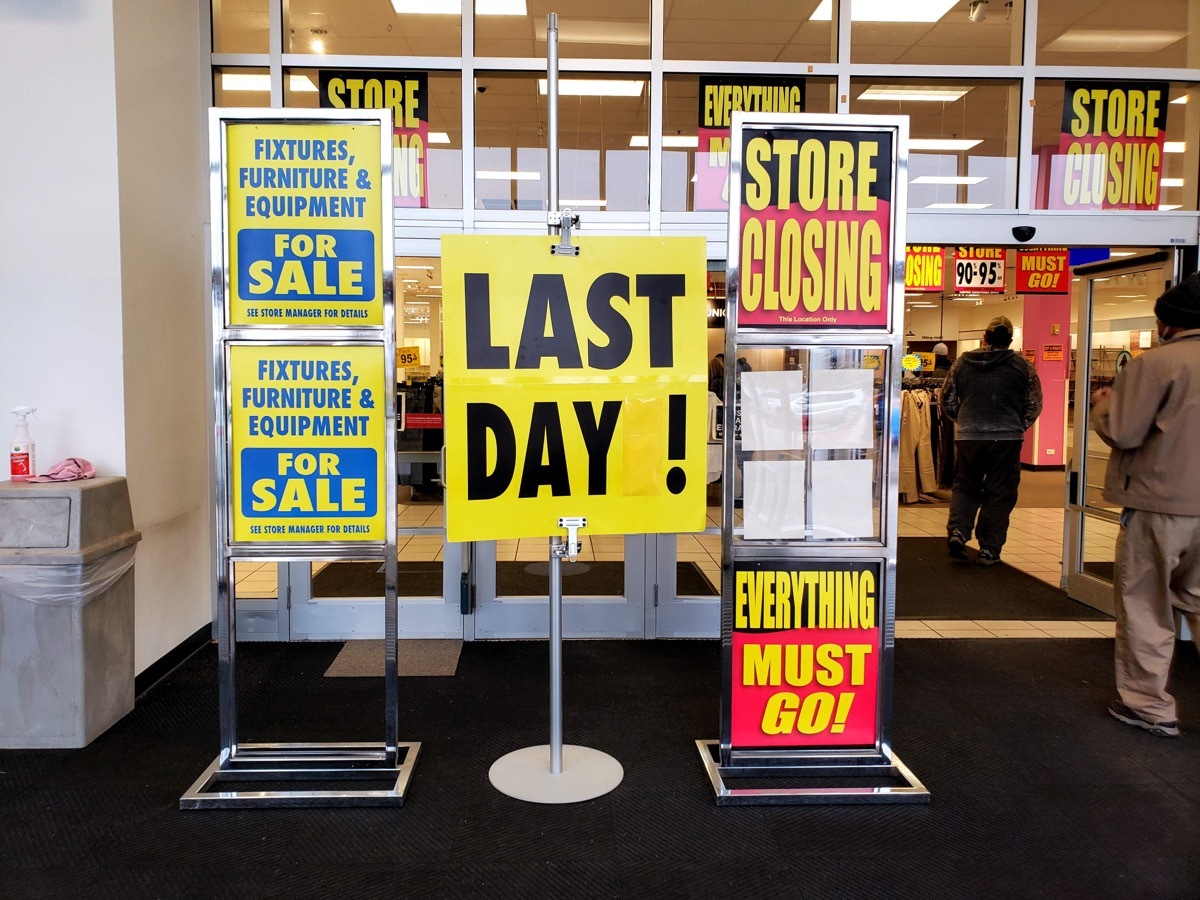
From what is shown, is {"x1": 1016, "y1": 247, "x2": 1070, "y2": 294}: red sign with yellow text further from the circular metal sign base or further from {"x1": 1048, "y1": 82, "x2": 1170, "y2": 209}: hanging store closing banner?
the circular metal sign base

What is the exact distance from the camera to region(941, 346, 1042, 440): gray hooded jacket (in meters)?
5.60

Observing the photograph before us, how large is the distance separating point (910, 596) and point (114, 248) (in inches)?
174

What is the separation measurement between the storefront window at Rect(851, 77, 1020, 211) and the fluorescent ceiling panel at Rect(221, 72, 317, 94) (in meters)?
2.60

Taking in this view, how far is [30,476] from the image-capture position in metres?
2.96

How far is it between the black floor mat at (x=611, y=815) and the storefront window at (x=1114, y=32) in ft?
13.2

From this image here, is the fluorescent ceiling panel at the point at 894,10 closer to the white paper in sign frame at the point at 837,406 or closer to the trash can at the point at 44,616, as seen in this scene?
the white paper in sign frame at the point at 837,406

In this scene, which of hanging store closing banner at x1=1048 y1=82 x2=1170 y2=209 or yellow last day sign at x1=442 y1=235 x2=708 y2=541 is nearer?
yellow last day sign at x1=442 y1=235 x2=708 y2=541

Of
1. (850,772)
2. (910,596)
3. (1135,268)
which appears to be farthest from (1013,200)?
(850,772)

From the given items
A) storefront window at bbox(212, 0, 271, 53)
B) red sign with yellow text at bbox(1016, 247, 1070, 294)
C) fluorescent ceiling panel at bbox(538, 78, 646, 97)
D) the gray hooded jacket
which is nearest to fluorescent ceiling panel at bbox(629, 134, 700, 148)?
fluorescent ceiling panel at bbox(538, 78, 646, 97)

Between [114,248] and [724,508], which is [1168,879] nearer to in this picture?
[724,508]

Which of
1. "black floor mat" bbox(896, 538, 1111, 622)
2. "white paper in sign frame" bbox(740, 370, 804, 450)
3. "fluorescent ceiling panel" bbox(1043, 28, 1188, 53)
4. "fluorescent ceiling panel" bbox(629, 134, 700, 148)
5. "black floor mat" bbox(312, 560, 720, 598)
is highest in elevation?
"fluorescent ceiling panel" bbox(1043, 28, 1188, 53)

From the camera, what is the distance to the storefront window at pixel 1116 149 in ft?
13.0

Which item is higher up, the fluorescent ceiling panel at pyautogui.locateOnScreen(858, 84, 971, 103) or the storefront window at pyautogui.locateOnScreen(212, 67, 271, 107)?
the fluorescent ceiling panel at pyautogui.locateOnScreen(858, 84, 971, 103)

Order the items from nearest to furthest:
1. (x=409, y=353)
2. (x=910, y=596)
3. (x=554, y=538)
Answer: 1. (x=554, y=538)
2. (x=910, y=596)
3. (x=409, y=353)
